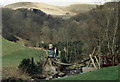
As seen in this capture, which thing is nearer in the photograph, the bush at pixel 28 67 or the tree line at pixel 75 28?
the bush at pixel 28 67

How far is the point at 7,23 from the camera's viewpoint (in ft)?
109

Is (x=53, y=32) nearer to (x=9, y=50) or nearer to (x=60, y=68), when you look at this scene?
(x=9, y=50)

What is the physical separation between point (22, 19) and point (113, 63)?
26336 mm

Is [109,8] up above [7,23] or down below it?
above

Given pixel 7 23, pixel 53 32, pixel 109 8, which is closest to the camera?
pixel 109 8

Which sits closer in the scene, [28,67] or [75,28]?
[28,67]

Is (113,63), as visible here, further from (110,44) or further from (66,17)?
(66,17)

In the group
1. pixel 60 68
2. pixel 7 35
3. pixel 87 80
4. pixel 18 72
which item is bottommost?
pixel 7 35

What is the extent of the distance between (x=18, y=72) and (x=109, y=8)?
4.94 m

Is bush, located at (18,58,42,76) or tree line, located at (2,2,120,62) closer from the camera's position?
bush, located at (18,58,42,76)

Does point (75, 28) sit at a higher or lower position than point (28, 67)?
lower

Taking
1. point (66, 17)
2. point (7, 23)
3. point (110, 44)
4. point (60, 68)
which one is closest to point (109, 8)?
point (110, 44)

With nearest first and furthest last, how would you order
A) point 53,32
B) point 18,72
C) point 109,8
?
1. point 18,72
2. point 109,8
3. point 53,32

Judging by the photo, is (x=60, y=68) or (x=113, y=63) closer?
(x=113, y=63)
